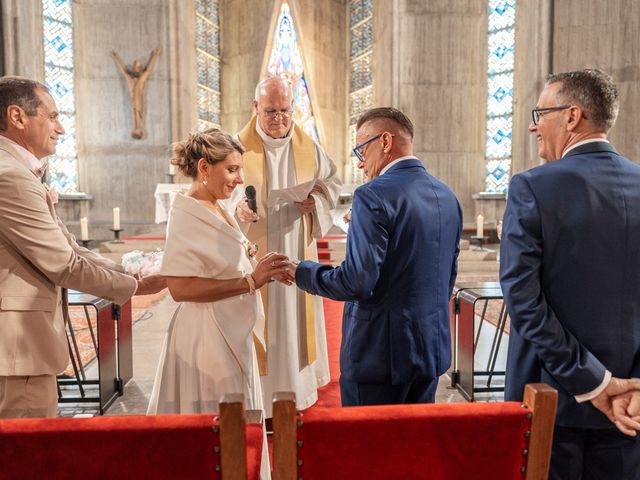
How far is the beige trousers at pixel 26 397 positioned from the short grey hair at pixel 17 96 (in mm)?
805

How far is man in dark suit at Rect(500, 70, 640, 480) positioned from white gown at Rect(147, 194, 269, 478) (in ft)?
3.02

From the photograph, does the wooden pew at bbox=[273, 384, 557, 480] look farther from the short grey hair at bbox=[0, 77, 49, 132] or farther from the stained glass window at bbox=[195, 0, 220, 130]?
the stained glass window at bbox=[195, 0, 220, 130]

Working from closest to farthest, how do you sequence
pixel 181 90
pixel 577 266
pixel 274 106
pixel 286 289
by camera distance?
pixel 577 266, pixel 274 106, pixel 286 289, pixel 181 90

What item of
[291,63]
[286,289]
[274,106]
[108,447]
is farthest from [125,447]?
[291,63]

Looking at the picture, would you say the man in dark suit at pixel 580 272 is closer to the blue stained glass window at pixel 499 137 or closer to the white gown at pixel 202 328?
the white gown at pixel 202 328

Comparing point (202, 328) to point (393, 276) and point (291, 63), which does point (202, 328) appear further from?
point (291, 63)

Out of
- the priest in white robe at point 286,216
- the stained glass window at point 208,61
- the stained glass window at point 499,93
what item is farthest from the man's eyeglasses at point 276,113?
the stained glass window at point 208,61

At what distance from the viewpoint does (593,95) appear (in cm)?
142

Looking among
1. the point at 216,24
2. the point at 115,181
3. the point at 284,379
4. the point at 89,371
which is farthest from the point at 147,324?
the point at 216,24

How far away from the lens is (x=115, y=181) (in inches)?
453

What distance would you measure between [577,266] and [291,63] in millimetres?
14591

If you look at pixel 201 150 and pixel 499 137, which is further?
pixel 499 137

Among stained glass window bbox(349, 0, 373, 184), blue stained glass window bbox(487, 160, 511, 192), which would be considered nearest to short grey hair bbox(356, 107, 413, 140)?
blue stained glass window bbox(487, 160, 511, 192)

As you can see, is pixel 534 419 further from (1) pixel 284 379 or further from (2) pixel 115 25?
(2) pixel 115 25
